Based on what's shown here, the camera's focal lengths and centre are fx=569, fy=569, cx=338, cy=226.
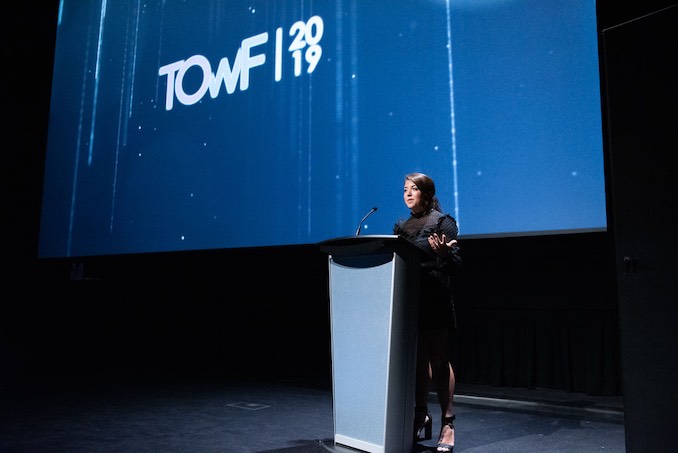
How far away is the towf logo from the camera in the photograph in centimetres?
300

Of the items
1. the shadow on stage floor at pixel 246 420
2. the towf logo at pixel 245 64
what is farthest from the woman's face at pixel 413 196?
the towf logo at pixel 245 64

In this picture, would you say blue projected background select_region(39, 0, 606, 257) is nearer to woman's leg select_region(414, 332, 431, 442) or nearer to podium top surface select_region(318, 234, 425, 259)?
woman's leg select_region(414, 332, 431, 442)

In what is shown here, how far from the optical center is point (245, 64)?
3.27m

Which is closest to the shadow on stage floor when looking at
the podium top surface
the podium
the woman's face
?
the podium

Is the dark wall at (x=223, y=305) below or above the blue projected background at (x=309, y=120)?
below

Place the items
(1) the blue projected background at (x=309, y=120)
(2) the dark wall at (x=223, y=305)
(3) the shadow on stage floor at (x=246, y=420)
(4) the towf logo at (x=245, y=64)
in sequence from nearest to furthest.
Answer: (3) the shadow on stage floor at (x=246, y=420) → (1) the blue projected background at (x=309, y=120) → (2) the dark wall at (x=223, y=305) → (4) the towf logo at (x=245, y=64)

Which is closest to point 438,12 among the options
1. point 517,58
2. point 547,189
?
point 517,58

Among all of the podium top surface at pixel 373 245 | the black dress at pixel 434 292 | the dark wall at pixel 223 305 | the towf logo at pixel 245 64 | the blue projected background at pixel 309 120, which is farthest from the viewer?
the towf logo at pixel 245 64

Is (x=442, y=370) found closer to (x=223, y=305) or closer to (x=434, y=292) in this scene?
(x=434, y=292)

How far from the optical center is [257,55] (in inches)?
127

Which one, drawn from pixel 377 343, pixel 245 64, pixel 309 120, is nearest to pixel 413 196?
pixel 377 343

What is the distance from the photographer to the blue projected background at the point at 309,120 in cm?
228

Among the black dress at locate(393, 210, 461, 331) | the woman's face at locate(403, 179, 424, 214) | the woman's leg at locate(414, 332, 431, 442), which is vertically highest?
the woman's face at locate(403, 179, 424, 214)

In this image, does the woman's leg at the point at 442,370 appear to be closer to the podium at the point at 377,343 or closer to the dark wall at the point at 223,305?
the podium at the point at 377,343
